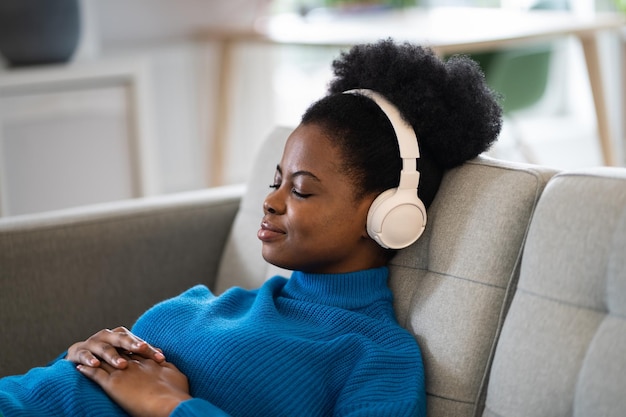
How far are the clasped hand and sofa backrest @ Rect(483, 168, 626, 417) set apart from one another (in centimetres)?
46

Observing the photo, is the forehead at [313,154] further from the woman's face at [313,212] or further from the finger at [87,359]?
the finger at [87,359]

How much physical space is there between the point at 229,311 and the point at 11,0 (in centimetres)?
185

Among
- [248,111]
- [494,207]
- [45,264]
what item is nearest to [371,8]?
[248,111]

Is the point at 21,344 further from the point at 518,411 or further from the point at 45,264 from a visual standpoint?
the point at 518,411

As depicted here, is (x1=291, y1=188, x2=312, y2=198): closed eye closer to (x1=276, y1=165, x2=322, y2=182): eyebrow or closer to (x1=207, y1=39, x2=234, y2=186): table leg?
(x1=276, y1=165, x2=322, y2=182): eyebrow

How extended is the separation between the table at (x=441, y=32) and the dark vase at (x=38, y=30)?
2.59 ft

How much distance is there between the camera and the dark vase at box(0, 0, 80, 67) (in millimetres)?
2998

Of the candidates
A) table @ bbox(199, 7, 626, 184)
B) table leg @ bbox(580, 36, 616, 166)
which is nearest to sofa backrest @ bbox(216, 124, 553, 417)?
table @ bbox(199, 7, 626, 184)

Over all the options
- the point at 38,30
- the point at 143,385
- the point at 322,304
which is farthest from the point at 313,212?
the point at 38,30

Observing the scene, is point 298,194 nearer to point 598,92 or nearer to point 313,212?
point 313,212

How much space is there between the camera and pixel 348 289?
1477mm

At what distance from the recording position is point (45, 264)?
72.5 inches

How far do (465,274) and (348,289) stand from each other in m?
0.20

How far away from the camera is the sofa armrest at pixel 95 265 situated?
181cm
